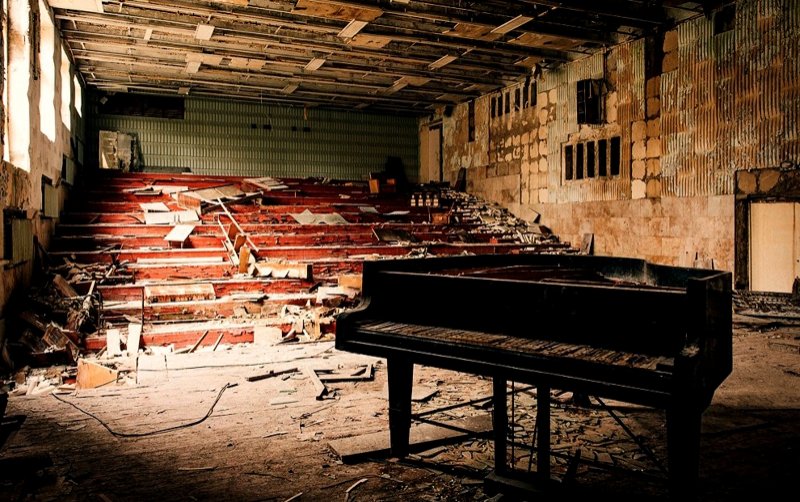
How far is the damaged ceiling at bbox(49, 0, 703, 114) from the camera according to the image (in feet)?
30.7

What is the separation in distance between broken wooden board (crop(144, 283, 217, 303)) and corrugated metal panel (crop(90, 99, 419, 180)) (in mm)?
9551

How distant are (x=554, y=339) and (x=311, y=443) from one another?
177 centimetres

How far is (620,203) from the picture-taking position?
1062 centimetres

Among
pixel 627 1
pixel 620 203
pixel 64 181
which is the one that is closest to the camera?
pixel 627 1

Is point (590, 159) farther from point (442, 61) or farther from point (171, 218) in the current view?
point (171, 218)

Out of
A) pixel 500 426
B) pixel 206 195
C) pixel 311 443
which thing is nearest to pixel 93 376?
pixel 311 443

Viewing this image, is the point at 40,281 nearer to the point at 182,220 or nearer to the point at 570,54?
the point at 182,220

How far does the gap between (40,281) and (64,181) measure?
137 inches

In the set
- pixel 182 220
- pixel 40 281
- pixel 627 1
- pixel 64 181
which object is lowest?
pixel 40 281

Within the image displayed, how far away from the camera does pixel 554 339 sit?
2447mm

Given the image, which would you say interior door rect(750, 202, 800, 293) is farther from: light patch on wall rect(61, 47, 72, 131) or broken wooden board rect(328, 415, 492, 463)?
light patch on wall rect(61, 47, 72, 131)

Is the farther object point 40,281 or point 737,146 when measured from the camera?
point 737,146

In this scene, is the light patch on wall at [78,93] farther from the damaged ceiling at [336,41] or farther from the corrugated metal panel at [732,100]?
the corrugated metal panel at [732,100]

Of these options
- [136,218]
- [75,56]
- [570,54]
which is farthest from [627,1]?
[75,56]
